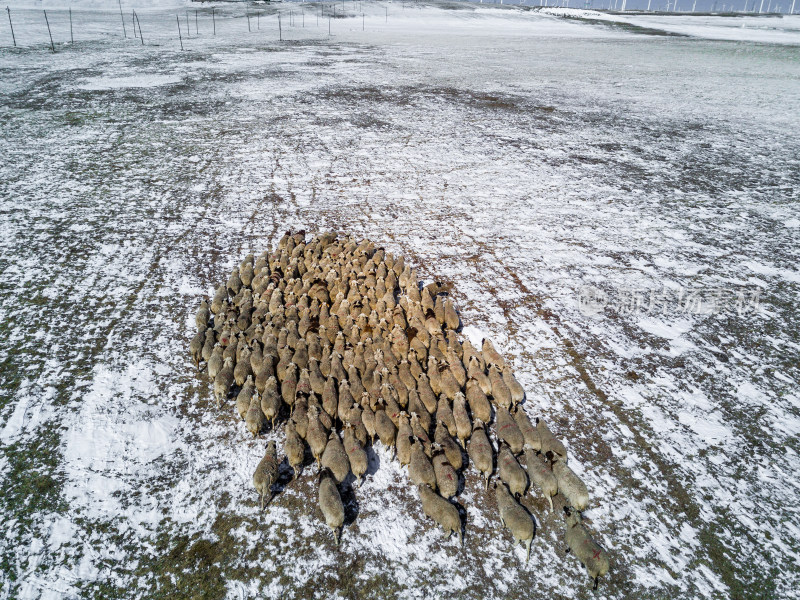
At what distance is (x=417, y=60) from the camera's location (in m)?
21.2

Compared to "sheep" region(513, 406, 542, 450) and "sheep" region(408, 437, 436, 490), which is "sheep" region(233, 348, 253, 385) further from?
"sheep" region(513, 406, 542, 450)

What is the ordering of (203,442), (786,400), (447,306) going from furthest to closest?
1. (447,306)
2. (786,400)
3. (203,442)

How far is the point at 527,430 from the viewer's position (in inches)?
140

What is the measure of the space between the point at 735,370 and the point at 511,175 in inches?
212

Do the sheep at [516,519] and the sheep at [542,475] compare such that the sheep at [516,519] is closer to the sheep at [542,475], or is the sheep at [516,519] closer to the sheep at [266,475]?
the sheep at [542,475]

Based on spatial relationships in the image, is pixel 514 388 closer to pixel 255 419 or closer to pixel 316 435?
pixel 316 435

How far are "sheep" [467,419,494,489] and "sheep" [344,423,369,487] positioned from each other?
0.79 metres

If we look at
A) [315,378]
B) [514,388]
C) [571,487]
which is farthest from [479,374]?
[315,378]

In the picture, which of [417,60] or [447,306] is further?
[417,60]

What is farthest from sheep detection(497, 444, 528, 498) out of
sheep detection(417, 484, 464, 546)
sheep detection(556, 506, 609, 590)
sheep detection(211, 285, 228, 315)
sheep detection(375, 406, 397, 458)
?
sheep detection(211, 285, 228, 315)

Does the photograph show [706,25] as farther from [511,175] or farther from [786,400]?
[786,400]

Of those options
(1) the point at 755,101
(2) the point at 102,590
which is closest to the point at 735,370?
(2) the point at 102,590

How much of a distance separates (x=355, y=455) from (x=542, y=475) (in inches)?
52.2

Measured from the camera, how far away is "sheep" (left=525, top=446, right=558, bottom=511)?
10.3ft
